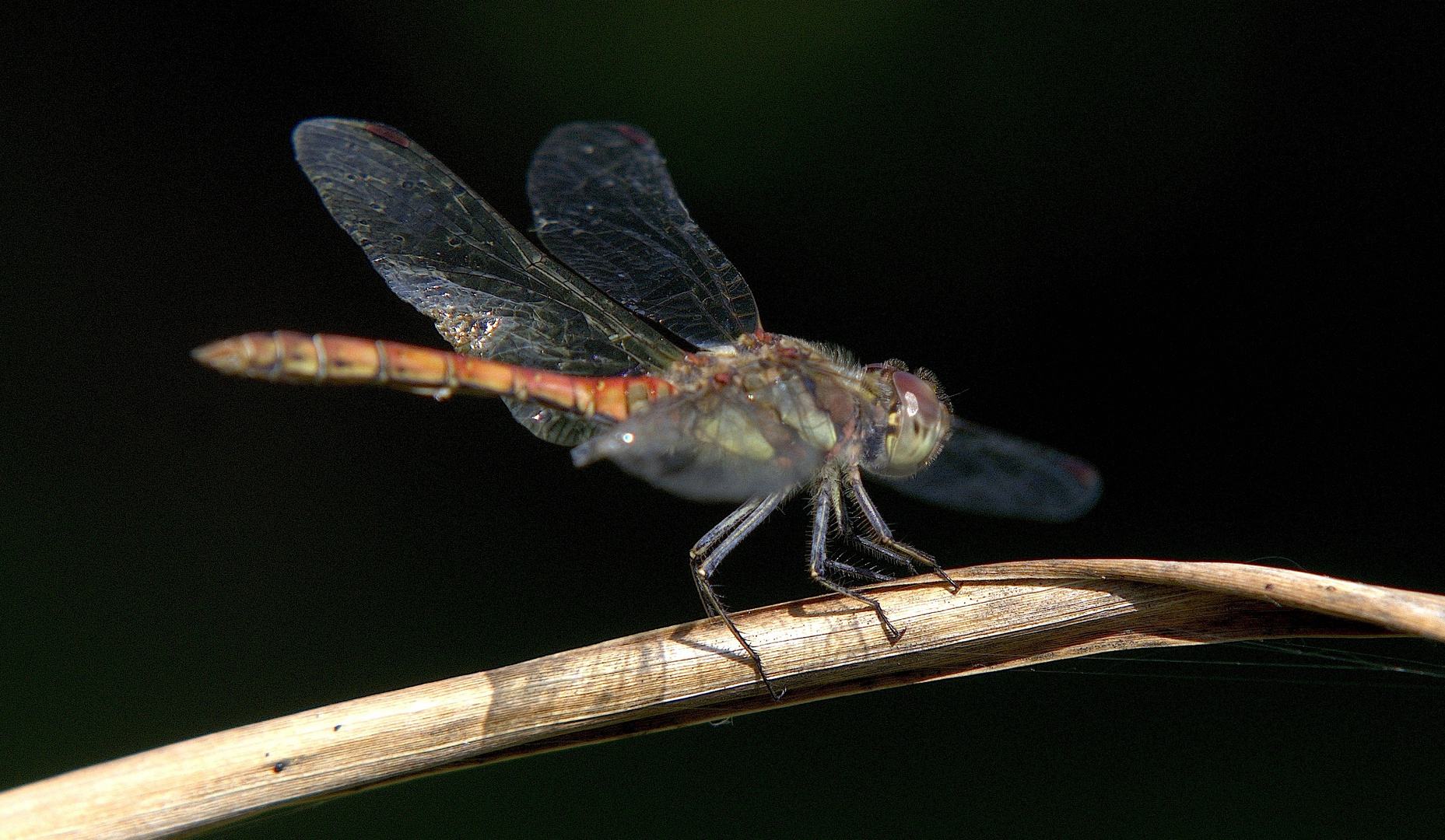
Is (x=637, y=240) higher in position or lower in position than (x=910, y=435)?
higher

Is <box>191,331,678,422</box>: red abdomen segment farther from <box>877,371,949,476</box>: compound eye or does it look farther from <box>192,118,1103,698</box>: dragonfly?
<box>877,371,949,476</box>: compound eye

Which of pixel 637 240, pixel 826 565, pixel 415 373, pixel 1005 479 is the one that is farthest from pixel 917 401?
pixel 415 373

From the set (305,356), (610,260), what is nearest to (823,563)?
(610,260)

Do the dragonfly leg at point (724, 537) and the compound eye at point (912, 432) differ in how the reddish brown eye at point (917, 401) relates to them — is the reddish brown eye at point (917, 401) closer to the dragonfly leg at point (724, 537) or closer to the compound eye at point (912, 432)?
the compound eye at point (912, 432)

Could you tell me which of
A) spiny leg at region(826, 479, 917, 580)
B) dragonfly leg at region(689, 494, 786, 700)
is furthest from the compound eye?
dragonfly leg at region(689, 494, 786, 700)

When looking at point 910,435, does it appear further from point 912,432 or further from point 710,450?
point 710,450

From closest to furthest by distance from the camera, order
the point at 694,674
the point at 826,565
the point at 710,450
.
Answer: the point at 694,674 → the point at 710,450 → the point at 826,565

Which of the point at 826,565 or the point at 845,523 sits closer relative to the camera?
the point at 826,565
